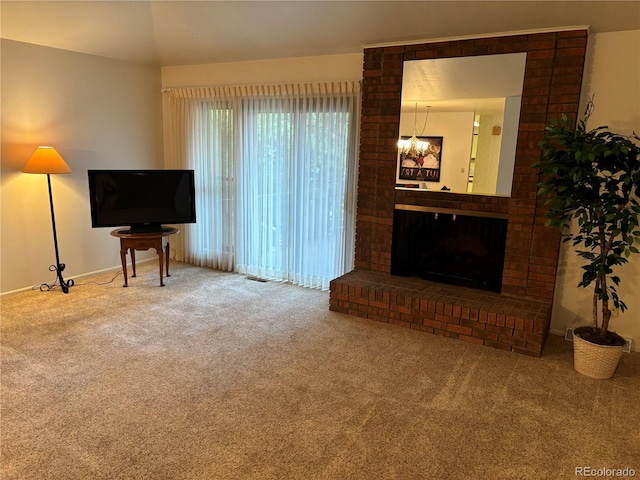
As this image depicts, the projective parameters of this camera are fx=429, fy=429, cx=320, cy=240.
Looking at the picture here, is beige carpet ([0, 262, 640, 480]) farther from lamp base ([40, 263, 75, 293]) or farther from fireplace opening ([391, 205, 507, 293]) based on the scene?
fireplace opening ([391, 205, 507, 293])

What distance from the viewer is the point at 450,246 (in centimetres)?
391

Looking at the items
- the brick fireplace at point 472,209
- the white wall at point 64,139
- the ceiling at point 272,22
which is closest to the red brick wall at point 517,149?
the brick fireplace at point 472,209

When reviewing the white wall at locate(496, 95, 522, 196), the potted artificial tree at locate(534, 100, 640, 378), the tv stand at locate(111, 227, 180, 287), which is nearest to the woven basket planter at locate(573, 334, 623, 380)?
the potted artificial tree at locate(534, 100, 640, 378)

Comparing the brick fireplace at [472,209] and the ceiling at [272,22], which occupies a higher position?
the ceiling at [272,22]

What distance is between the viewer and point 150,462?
2.01m

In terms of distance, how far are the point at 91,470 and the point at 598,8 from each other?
3.95 m

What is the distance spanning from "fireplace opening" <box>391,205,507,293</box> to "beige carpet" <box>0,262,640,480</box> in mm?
716

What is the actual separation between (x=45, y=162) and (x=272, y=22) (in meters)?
2.38

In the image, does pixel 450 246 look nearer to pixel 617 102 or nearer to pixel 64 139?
pixel 617 102

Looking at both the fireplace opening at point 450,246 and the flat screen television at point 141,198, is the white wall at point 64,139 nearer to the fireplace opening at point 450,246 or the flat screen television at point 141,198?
the flat screen television at point 141,198

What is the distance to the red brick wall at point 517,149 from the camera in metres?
3.26

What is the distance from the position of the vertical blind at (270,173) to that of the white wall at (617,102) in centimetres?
195

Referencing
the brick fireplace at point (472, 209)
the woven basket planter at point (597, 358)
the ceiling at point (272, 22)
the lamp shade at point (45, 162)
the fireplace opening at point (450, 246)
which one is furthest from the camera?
the lamp shade at point (45, 162)

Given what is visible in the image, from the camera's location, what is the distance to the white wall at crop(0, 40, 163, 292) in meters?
3.98
